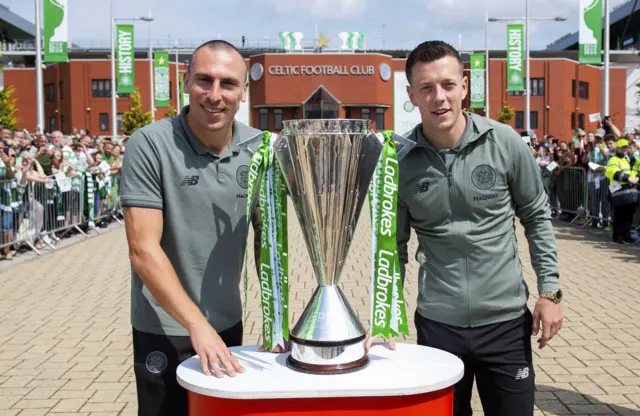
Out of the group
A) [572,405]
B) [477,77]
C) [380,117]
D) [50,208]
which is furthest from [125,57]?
[380,117]

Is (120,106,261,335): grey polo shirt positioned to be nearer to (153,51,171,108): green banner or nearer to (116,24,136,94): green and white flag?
(116,24,136,94): green and white flag

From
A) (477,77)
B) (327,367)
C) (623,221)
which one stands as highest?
(477,77)

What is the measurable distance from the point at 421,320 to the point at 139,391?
3.74 ft

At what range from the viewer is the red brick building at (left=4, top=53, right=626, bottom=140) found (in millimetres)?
59906

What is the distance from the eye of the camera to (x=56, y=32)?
21.8 meters

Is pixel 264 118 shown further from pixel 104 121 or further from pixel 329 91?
pixel 104 121

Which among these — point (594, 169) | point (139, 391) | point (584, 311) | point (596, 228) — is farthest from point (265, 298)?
point (596, 228)

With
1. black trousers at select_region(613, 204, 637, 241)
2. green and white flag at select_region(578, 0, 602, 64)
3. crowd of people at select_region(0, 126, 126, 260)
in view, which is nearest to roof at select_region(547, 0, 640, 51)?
green and white flag at select_region(578, 0, 602, 64)

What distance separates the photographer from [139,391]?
276 cm

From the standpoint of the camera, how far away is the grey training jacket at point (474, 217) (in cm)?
282

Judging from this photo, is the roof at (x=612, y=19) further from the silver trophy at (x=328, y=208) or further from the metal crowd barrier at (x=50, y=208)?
the silver trophy at (x=328, y=208)

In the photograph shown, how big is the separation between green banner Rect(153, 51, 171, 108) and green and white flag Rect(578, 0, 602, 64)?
22.2 meters

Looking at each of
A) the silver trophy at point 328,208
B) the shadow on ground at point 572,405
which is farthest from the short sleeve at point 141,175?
the shadow on ground at point 572,405

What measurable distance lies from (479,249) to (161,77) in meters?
37.0
